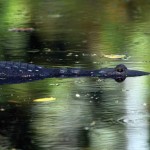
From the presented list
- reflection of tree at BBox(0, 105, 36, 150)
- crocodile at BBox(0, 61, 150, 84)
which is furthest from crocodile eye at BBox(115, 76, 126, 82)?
reflection of tree at BBox(0, 105, 36, 150)

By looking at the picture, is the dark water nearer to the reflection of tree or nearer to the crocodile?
the reflection of tree

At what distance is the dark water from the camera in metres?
7.25

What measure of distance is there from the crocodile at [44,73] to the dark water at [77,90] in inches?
7.7

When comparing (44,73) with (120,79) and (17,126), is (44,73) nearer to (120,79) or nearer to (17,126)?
(120,79)

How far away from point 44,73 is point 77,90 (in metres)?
1.04

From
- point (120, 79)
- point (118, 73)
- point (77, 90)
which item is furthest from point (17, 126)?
point (118, 73)

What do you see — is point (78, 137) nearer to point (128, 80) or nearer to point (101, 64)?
point (128, 80)

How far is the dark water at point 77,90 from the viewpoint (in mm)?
7254

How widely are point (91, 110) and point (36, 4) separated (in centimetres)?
1048

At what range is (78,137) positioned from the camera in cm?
726

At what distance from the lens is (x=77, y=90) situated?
9281 millimetres

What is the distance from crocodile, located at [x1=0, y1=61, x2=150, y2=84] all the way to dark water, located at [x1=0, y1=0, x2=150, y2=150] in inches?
7.7

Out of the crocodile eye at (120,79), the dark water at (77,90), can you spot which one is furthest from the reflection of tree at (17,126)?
the crocodile eye at (120,79)

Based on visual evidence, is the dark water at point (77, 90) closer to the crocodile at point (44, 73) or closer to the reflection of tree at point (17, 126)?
the reflection of tree at point (17, 126)
